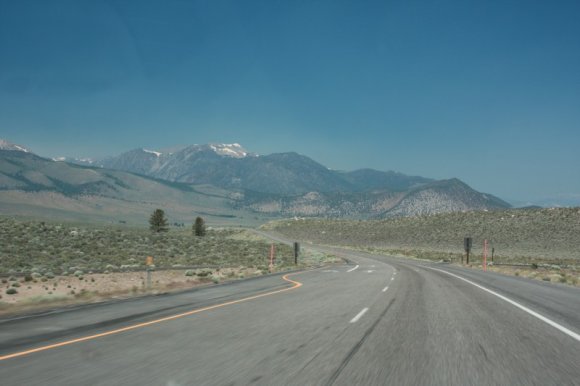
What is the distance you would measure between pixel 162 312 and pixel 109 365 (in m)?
5.67

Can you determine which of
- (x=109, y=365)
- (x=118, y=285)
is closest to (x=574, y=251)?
(x=118, y=285)

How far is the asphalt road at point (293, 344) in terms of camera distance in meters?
6.22

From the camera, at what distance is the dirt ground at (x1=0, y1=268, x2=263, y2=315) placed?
615 inches

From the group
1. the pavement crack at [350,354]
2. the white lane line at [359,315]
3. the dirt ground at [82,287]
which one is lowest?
the dirt ground at [82,287]

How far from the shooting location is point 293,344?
8219 mm

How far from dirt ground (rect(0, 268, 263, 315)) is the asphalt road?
269cm

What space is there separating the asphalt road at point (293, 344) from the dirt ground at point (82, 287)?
269cm

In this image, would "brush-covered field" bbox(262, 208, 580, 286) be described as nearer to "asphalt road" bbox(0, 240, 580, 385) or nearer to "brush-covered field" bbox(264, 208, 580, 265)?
"brush-covered field" bbox(264, 208, 580, 265)

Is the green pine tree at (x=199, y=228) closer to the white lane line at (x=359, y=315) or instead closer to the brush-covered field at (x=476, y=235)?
the brush-covered field at (x=476, y=235)

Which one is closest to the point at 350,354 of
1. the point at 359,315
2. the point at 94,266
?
the point at 359,315

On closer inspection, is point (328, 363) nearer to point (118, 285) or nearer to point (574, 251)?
point (118, 285)

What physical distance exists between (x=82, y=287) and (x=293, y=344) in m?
18.2

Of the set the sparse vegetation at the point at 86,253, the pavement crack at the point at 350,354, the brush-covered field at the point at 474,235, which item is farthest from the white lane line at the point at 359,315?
the brush-covered field at the point at 474,235

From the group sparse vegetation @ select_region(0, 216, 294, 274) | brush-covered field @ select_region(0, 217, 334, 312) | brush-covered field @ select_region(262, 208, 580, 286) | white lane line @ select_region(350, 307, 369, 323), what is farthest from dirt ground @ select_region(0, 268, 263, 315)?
brush-covered field @ select_region(262, 208, 580, 286)
